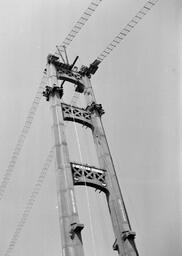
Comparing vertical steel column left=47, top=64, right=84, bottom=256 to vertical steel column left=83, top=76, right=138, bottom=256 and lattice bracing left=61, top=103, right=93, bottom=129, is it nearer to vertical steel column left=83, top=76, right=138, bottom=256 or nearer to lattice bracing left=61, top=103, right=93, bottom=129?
lattice bracing left=61, top=103, right=93, bottom=129

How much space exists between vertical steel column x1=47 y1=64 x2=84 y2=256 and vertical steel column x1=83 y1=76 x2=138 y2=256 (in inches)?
95.8

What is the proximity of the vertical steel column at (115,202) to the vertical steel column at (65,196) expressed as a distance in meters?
2.43

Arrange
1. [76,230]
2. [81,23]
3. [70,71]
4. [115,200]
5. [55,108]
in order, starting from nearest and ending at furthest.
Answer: [76,230] → [115,200] → [55,108] → [81,23] → [70,71]

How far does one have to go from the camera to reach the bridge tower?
60.8 feet

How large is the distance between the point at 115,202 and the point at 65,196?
115 inches

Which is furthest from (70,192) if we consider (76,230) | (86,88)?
(86,88)

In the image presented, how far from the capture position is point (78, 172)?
21.2m

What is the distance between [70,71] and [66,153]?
905cm

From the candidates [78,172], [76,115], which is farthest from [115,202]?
[76,115]

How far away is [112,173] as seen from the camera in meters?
22.0

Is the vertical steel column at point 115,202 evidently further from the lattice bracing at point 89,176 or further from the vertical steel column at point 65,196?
the vertical steel column at point 65,196

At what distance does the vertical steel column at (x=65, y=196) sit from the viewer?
697 inches

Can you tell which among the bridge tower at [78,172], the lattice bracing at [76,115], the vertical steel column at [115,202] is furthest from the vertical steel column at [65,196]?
the vertical steel column at [115,202]

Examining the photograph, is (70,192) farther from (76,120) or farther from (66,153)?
(76,120)
